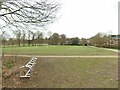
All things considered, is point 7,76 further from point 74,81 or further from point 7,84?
point 74,81

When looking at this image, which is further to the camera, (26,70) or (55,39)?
(55,39)

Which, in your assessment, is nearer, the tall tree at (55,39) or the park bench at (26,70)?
the park bench at (26,70)

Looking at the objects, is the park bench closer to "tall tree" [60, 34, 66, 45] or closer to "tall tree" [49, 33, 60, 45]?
"tall tree" [49, 33, 60, 45]

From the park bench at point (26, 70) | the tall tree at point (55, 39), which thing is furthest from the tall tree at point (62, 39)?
the park bench at point (26, 70)

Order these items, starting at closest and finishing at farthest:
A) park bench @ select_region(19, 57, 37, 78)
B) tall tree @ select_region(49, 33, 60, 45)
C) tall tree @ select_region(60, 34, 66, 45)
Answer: park bench @ select_region(19, 57, 37, 78)
tall tree @ select_region(49, 33, 60, 45)
tall tree @ select_region(60, 34, 66, 45)

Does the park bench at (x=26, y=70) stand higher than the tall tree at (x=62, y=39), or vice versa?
the tall tree at (x=62, y=39)

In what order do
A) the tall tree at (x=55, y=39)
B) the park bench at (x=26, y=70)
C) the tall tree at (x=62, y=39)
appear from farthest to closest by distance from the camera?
the tall tree at (x=62, y=39), the tall tree at (x=55, y=39), the park bench at (x=26, y=70)

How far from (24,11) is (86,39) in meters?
105

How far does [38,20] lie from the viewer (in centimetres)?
1248

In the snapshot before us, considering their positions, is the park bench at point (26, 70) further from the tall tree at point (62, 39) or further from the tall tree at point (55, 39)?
the tall tree at point (62, 39)

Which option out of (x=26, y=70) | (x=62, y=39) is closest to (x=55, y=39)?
(x=62, y=39)

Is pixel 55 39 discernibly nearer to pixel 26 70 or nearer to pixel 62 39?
pixel 62 39

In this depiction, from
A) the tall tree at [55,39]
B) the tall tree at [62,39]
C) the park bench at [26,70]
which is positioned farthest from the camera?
the tall tree at [62,39]

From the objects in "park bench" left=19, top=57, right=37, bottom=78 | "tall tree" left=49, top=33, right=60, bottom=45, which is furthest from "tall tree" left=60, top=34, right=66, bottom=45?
"park bench" left=19, top=57, right=37, bottom=78
